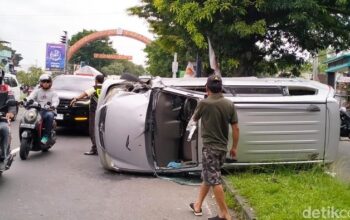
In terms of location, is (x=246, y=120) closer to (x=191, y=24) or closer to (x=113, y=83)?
(x=113, y=83)

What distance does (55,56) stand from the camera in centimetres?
5009

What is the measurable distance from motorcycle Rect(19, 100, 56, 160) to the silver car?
1.62m

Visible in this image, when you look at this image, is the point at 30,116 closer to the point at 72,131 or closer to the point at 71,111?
the point at 71,111

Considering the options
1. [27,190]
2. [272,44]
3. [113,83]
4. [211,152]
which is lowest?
[27,190]

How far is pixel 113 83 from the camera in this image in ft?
30.4

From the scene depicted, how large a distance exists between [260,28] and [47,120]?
5515mm

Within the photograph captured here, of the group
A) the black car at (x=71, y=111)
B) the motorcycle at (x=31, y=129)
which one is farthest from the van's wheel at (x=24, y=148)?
the black car at (x=71, y=111)

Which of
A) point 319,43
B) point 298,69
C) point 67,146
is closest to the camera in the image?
point 67,146

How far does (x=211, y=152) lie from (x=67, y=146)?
6.54m

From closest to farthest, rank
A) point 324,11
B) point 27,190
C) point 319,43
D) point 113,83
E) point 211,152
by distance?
point 211,152
point 27,190
point 113,83
point 324,11
point 319,43

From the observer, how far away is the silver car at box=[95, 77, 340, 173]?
7938 mm

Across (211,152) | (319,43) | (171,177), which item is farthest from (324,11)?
(211,152)

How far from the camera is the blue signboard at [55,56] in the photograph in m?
49.7

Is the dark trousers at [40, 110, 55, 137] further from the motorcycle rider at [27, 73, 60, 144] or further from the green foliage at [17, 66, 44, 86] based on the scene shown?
the green foliage at [17, 66, 44, 86]
